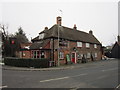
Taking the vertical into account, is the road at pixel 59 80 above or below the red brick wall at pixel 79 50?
below

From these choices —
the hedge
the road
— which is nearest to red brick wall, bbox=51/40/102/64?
the hedge

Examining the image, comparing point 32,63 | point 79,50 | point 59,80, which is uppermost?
point 79,50

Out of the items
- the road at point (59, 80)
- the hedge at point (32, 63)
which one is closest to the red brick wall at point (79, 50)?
the hedge at point (32, 63)

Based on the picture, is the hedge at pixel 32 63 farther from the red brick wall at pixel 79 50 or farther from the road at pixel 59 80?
the road at pixel 59 80

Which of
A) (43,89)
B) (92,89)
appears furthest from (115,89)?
(43,89)

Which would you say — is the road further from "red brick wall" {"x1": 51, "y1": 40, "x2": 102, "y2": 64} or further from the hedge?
"red brick wall" {"x1": 51, "y1": 40, "x2": 102, "y2": 64}

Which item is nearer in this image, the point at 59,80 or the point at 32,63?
the point at 59,80

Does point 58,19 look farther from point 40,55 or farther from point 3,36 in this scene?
point 3,36

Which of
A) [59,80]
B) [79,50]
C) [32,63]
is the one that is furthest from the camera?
[79,50]

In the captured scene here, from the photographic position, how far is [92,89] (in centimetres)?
861

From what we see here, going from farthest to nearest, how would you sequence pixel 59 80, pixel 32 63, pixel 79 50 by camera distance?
pixel 79 50 → pixel 32 63 → pixel 59 80

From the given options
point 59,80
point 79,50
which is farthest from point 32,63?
point 79,50

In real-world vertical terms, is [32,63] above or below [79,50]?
below

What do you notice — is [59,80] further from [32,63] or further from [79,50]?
[79,50]
